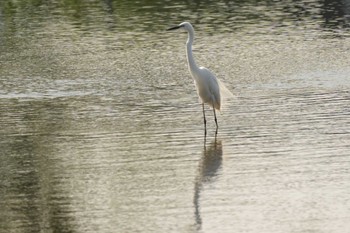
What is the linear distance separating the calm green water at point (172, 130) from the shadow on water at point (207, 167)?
0.13ft

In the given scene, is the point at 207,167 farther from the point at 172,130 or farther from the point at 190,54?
the point at 190,54

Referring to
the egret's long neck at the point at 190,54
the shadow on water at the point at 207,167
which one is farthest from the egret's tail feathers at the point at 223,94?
the shadow on water at the point at 207,167

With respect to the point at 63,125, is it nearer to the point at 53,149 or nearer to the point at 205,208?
the point at 53,149

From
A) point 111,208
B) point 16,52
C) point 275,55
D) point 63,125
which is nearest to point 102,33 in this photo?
point 16,52

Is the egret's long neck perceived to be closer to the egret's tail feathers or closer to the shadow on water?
the egret's tail feathers

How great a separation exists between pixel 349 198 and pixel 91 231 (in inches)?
109

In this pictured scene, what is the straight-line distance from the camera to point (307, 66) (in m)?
21.1

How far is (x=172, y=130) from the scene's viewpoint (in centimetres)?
1544

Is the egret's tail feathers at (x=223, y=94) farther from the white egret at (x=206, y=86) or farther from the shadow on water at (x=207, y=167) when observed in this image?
the shadow on water at (x=207, y=167)

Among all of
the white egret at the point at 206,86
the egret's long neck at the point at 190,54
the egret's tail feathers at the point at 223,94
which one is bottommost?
the egret's tail feathers at the point at 223,94

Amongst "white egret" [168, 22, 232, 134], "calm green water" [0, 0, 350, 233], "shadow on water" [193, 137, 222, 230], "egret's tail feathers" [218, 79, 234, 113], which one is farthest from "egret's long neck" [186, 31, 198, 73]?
"shadow on water" [193, 137, 222, 230]

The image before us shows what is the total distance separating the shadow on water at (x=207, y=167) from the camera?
11.7 m

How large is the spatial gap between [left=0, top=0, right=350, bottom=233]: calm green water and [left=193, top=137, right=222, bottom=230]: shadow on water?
4 centimetres

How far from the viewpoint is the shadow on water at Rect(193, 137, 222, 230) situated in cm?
1172
